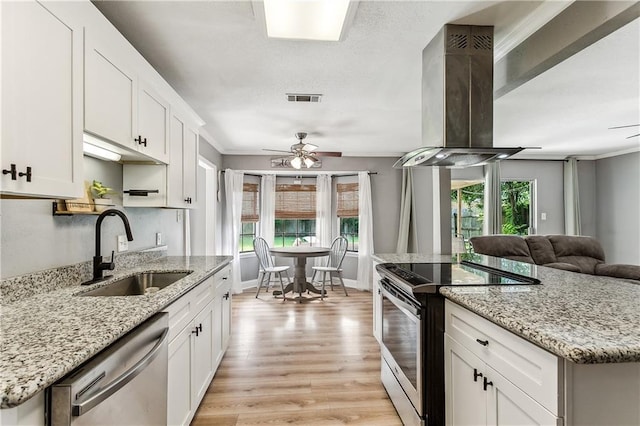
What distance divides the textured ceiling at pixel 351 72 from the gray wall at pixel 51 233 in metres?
0.94

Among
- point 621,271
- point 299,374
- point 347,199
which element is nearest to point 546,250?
point 621,271

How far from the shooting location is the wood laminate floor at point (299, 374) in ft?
6.63

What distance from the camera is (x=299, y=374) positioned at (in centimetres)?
252

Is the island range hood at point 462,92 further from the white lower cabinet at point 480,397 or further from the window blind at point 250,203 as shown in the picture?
the window blind at point 250,203

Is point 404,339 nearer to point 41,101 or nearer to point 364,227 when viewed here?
point 41,101

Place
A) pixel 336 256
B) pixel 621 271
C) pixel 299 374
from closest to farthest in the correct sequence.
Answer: pixel 299 374 → pixel 621 271 → pixel 336 256

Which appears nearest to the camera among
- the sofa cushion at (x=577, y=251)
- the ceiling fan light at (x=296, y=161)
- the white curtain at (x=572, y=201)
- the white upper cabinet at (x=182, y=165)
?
the white upper cabinet at (x=182, y=165)

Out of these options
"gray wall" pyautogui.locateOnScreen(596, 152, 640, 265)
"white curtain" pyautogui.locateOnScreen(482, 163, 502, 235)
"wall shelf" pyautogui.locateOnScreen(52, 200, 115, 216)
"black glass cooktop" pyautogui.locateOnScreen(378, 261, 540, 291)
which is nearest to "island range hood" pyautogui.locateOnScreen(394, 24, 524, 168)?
"black glass cooktop" pyautogui.locateOnScreen(378, 261, 540, 291)

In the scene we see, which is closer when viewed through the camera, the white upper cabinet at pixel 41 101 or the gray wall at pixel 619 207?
the white upper cabinet at pixel 41 101

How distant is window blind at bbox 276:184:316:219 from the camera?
5.89 metres

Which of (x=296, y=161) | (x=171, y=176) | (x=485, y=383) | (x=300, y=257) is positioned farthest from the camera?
(x=300, y=257)

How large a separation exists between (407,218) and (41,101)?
5004mm

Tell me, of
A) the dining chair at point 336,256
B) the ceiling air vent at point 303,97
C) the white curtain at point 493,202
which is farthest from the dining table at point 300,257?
the white curtain at point 493,202

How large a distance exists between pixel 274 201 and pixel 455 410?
4729 mm
